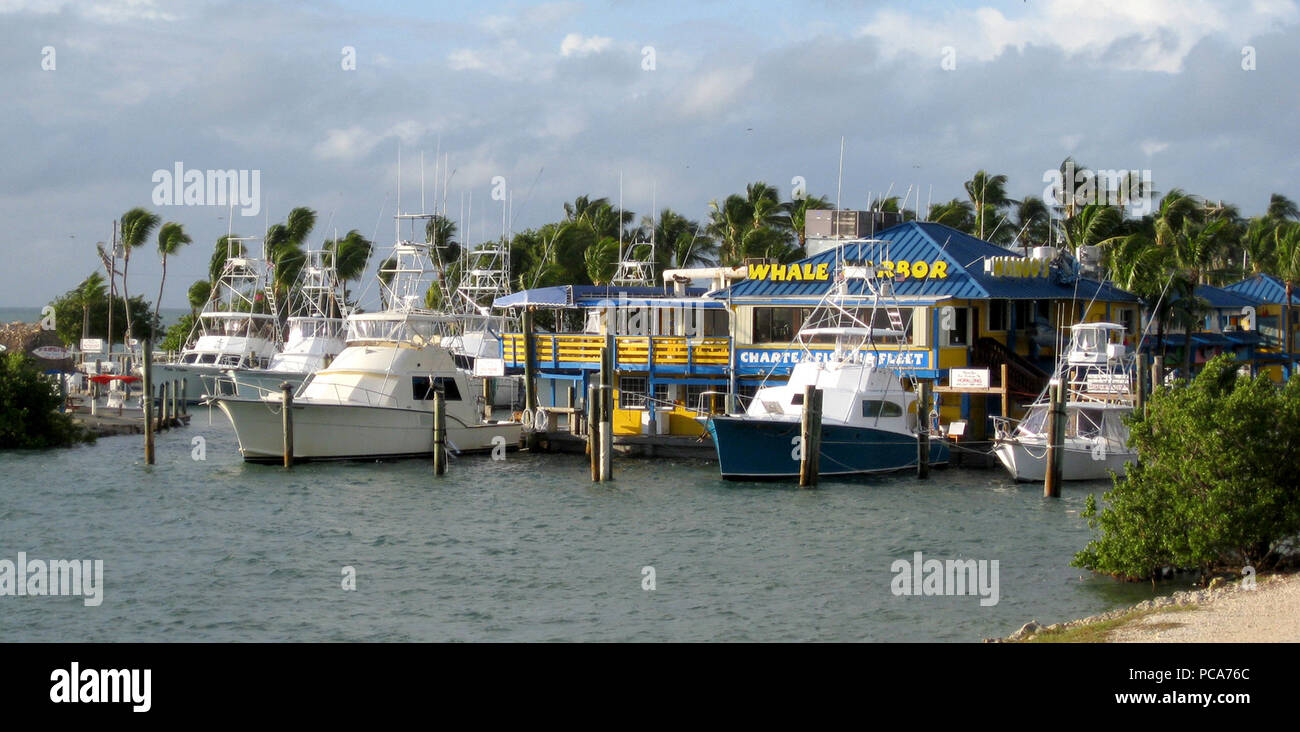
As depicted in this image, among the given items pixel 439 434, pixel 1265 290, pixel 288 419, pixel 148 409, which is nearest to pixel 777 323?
pixel 439 434

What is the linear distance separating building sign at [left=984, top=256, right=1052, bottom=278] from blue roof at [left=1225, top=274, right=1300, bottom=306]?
23.6 meters

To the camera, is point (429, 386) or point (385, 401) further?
point (429, 386)

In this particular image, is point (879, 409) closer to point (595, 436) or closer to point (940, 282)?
point (940, 282)

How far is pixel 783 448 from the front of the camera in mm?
36844

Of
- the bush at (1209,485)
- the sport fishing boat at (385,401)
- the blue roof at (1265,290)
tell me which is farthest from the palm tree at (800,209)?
the bush at (1209,485)

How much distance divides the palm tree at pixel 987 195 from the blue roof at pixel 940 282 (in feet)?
94.4

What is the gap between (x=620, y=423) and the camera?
146 ft

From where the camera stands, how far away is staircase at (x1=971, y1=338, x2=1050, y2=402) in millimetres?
43156

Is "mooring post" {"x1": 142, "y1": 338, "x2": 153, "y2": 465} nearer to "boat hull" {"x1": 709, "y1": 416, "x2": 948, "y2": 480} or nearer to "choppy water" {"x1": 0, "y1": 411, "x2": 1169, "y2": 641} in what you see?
"choppy water" {"x1": 0, "y1": 411, "x2": 1169, "y2": 641}

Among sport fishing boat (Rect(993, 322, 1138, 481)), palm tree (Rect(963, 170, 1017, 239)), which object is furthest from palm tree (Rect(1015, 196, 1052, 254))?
sport fishing boat (Rect(993, 322, 1138, 481))

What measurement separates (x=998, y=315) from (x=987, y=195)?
33.9m

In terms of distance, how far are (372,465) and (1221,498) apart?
26.0 metres

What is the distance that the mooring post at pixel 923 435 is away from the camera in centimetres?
3803
